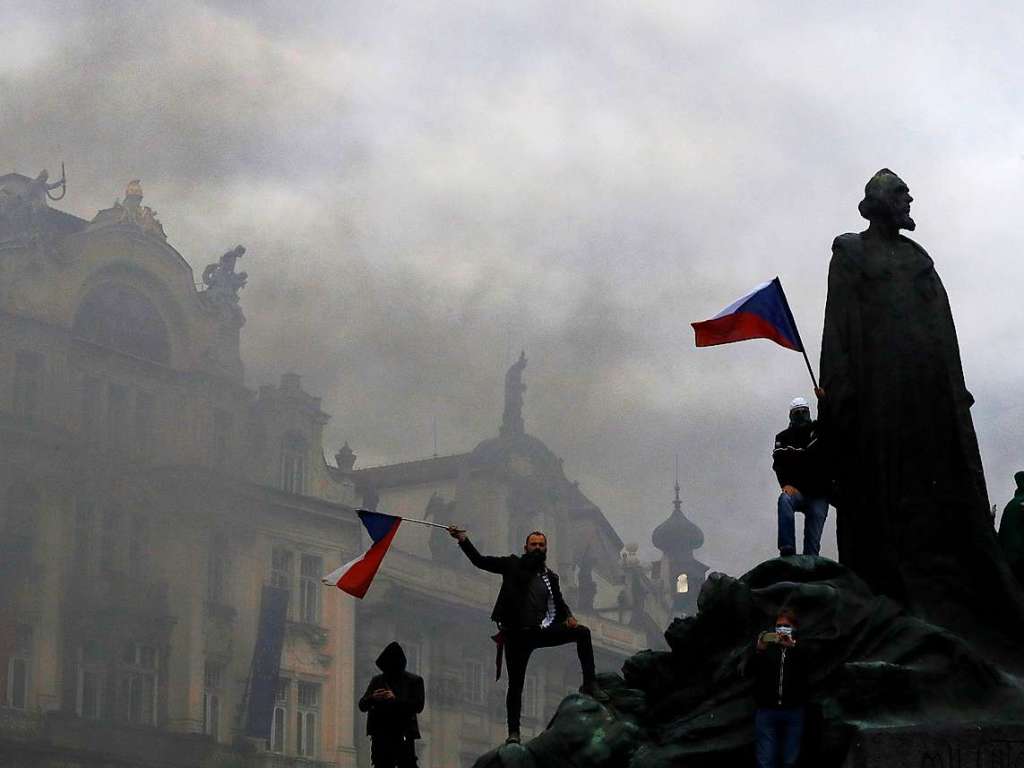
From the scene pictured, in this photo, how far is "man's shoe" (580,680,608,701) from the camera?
12.5 metres

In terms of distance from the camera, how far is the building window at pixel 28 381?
52.3m

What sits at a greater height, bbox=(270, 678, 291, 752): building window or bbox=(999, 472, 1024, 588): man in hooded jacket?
bbox=(270, 678, 291, 752): building window

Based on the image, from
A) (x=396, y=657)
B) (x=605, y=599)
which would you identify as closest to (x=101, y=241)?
(x=605, y=599)

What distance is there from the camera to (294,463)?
202ft

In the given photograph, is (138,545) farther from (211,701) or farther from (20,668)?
(20,668)

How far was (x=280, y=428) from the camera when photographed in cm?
6097

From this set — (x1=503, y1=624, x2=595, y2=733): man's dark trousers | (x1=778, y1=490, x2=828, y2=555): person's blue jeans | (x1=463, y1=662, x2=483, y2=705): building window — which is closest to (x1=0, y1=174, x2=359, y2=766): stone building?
(x1=463, y1=662, x2=483, y2=705): building window

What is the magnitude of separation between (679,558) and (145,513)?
32.9m

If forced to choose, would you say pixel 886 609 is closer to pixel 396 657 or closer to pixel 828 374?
pixel 828 374

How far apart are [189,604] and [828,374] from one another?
45723 millimetres

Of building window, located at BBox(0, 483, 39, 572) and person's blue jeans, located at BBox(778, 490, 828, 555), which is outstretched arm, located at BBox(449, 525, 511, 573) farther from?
building window, located at BBox(0, 483, 39, 572)

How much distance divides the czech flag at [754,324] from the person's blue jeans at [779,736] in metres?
3.25

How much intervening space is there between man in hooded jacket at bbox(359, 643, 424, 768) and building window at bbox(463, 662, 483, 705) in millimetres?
51260

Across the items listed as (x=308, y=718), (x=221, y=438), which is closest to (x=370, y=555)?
(x=221, y=438)
